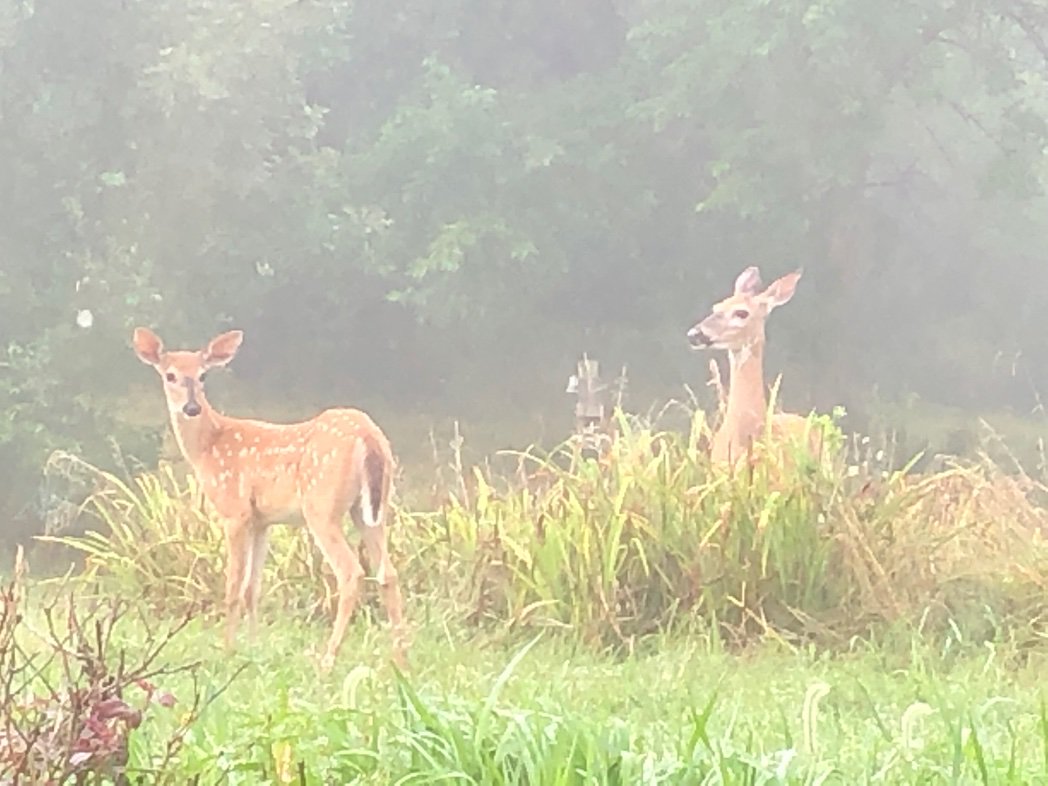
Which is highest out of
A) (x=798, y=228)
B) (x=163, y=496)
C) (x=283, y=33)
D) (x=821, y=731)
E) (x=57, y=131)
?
(x=283, y=33)

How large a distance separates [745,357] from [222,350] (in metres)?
1.03

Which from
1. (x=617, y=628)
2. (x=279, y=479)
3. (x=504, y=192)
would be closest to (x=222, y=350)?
(x=279, y=479)

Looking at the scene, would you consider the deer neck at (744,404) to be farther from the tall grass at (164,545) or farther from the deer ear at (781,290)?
the tall grass at (164,545)

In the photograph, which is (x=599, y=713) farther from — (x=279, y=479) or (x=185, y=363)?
(x=185, y=363)

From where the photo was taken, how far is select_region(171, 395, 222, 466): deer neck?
2639 mm

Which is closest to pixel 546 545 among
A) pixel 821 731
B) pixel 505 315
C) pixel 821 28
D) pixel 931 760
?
pixel 505 315

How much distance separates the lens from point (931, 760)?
1782 millimetres

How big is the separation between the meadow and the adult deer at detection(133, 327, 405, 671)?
0.06 meters

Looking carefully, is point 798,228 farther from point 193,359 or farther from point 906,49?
point 193,359

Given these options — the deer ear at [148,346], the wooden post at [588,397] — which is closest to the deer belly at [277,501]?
the deer ear at [148,346]

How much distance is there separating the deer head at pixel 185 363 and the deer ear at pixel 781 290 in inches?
41.4

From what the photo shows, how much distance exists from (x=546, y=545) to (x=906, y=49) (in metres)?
1.24

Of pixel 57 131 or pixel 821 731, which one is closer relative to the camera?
pixel 821 731

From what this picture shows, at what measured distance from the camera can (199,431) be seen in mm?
2639
